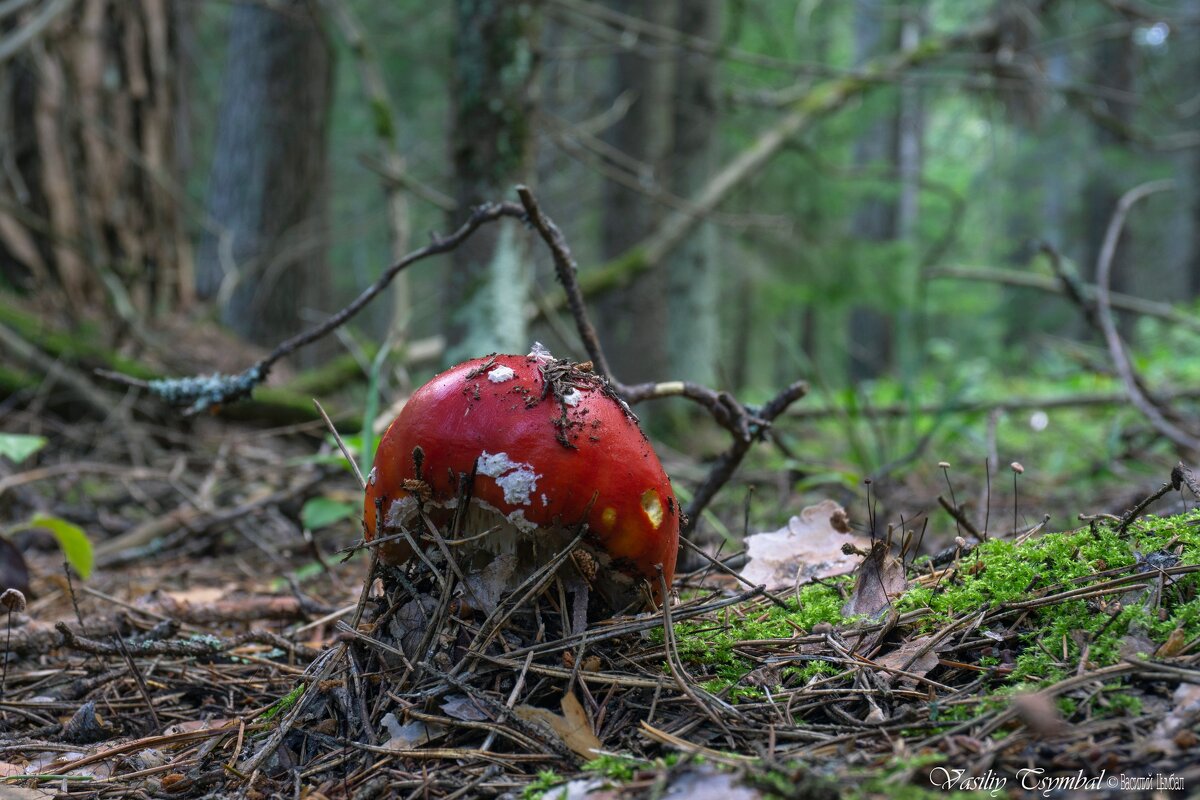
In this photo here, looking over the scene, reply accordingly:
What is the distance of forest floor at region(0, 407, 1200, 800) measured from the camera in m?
1.08

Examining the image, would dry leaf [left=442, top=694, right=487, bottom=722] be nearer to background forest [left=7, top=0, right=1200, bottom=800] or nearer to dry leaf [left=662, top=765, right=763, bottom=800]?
background forest [left=7, top=0, right=1200, bottom=800]

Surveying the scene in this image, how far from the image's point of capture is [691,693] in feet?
4.37

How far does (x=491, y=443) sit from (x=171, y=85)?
5008 mm

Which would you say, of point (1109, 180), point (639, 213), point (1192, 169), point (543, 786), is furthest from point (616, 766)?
point (1192, 169)

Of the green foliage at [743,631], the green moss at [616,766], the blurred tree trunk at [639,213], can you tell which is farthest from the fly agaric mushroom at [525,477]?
the blurred tree trunk at [639,213]

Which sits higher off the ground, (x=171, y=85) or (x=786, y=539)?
(x=171, y=85)

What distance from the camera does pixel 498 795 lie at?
3.92 ft

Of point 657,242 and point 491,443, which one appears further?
point 657,242

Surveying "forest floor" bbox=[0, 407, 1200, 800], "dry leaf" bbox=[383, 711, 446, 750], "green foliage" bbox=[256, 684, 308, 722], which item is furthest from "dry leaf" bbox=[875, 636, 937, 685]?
"green foliage" bbox=[256, 684, 308, 722]

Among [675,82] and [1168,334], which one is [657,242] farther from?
[1168,334]

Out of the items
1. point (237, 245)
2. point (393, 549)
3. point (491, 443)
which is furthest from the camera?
point (237, 245)

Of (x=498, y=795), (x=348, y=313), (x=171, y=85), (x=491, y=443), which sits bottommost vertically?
(x=498, y=795)

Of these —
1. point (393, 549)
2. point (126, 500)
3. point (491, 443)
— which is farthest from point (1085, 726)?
point (126, 500)

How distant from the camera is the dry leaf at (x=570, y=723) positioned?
126 centimetres
